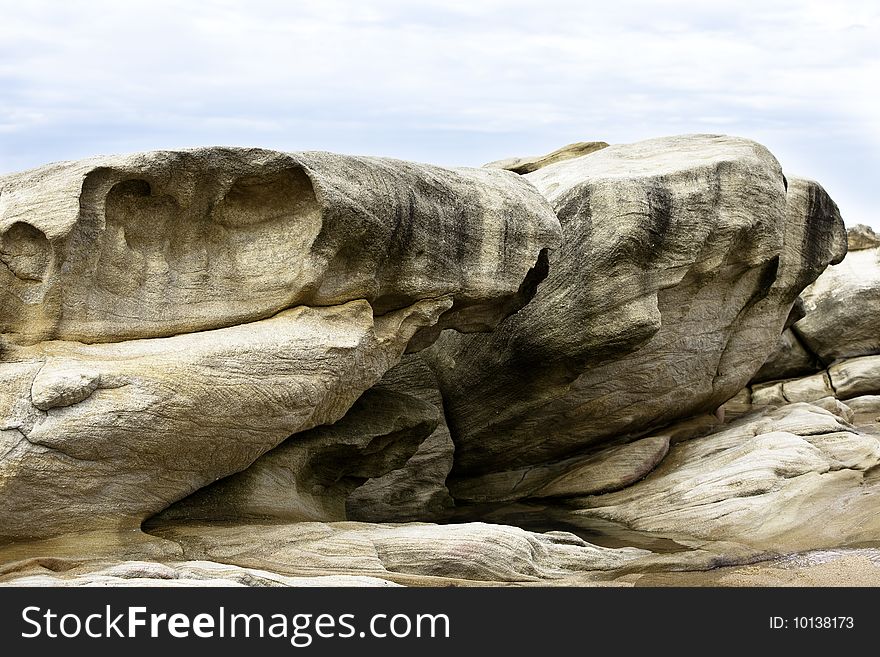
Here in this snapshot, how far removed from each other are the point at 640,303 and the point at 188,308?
16.7 ft

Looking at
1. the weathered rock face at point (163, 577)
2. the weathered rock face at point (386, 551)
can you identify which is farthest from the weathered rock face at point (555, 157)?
the weathered rock face at point (163, 577)

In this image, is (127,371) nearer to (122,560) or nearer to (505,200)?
(122,560)

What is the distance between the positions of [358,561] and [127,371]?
2249 mm

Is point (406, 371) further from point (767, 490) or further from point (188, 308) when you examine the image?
point (188, 308)

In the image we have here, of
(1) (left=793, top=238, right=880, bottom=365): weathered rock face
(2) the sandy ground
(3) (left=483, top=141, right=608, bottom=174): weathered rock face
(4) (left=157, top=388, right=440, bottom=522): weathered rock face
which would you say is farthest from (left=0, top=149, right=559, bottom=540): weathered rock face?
(1) (left=793, top=238, right=880, bottom=365): weathered rock face

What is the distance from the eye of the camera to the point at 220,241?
394 inches

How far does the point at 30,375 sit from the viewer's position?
8875 mm

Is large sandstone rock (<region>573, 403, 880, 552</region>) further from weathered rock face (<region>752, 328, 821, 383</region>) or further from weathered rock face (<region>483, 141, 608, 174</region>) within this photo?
weathered rock face (<region>752, 328, 821, 383</region>)

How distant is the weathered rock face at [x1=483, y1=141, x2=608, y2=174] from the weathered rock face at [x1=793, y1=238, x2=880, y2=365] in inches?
208

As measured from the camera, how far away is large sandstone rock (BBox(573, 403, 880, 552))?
442 inches

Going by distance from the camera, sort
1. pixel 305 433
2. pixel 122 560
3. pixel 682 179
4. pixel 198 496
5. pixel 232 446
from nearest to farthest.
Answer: pixel 122 560 < pixel 232 446 < pixel 198 496 < pixel 305 433 < pixel 682 179

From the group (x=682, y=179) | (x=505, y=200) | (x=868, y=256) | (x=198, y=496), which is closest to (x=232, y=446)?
(x=198, y=496)

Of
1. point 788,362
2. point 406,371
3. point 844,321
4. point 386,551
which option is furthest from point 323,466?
point 844,321

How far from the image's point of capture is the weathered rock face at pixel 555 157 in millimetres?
16312
